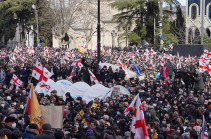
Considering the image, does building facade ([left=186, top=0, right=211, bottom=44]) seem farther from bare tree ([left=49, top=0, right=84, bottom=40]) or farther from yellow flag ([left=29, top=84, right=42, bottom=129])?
yellow flag ([left=29, top=84, right=42, bottom=129])

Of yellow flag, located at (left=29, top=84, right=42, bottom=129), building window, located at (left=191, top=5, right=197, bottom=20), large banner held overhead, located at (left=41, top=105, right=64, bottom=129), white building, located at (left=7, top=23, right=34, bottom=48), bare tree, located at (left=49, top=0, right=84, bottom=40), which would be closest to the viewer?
large banner held overhead, located at (left=41, top=105, right=64, bottom=129)

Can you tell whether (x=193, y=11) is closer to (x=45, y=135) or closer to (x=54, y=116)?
(x=54, y=116)

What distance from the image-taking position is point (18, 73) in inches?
914

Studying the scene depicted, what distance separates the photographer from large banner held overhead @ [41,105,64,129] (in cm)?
1037

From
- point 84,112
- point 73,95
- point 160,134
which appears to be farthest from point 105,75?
point 160,134

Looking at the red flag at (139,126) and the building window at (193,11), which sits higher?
the building window at (193,11)

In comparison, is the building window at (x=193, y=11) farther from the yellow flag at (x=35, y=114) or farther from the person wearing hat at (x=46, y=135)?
the person wearing hat at (x=46, y=135)

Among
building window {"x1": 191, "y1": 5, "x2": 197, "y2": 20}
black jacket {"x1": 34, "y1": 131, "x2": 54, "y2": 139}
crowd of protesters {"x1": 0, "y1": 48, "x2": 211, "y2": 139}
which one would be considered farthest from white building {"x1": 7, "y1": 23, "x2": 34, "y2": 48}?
black jacket {"x1": 34, "y1": 131, "x2": 54, "y2": 139}

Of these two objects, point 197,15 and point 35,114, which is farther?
point 197,15

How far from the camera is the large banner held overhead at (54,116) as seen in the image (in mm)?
10367

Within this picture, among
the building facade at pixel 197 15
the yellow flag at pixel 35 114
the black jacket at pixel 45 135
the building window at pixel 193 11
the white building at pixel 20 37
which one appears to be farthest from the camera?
the building window at pixel 193 11

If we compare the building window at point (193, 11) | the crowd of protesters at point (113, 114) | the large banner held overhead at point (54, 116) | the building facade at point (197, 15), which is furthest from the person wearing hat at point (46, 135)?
the building window at point (193, 11)

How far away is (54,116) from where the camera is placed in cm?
1043

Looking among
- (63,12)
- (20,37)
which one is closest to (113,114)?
(63,12)
